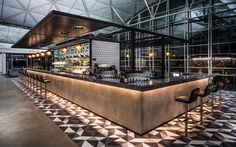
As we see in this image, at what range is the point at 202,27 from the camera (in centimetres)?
974

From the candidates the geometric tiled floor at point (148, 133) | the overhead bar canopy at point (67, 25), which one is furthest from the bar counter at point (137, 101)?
the overhead bar canopy at point (67, 25)

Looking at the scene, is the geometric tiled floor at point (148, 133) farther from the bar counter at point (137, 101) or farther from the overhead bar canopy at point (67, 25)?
the overhead bar canopy at point (67, 25)

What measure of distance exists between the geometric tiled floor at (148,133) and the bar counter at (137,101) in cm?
19

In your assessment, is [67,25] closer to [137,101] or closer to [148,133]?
[137,101]

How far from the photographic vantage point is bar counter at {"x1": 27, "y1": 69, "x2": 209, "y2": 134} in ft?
11.1

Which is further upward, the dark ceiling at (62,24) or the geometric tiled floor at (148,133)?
the dark ceiling at (62,24)

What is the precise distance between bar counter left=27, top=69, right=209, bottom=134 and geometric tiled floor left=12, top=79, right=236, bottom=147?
188mm

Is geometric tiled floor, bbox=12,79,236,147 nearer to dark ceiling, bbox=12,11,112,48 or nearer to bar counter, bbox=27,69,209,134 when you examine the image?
bar counter, bbox=27,69,209,134

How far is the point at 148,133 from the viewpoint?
3.49 m

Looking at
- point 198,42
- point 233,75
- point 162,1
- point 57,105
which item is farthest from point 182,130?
point 162,1

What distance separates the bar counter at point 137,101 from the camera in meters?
3.38

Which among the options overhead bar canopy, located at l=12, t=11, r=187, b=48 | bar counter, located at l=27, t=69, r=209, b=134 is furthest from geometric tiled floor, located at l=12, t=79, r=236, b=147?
overhead bar canopy, located at l=12, t=11, r=187, b=48

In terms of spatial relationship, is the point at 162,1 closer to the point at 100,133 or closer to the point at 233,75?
the point at 233,75

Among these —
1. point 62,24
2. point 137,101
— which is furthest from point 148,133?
point 62,24
